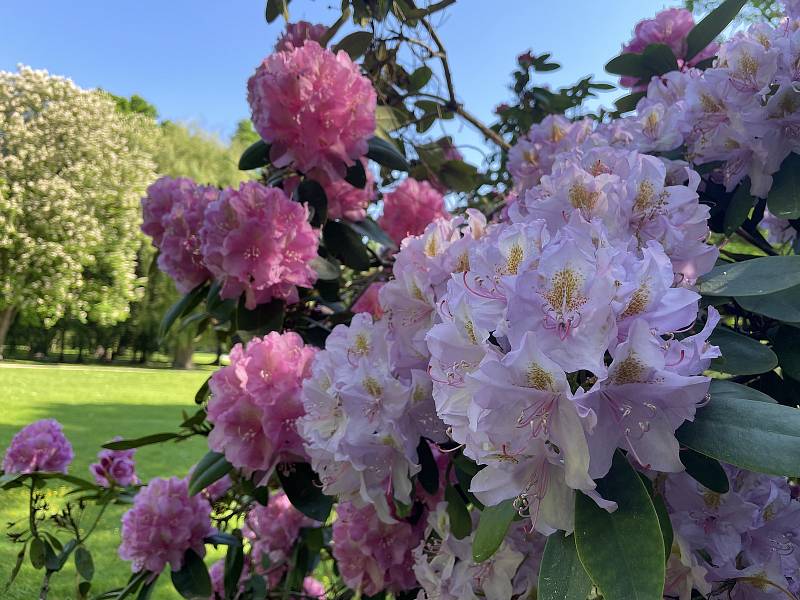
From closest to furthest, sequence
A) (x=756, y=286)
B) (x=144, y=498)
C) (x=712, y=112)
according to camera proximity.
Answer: (x=756, y=286), (x=712, y=112), (x=144, y=498)

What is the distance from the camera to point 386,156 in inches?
49.6

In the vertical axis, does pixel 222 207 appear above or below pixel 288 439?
above

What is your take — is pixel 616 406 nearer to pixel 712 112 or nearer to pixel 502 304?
pixel 502 304

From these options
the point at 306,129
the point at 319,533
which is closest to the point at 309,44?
the point at 306,129

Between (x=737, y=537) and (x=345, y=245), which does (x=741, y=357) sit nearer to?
(x=737, y=537)

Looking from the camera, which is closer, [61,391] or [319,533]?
[319,533]

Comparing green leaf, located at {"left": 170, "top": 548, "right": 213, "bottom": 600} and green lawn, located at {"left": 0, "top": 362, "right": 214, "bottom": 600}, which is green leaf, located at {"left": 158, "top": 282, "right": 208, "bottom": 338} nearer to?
green leaf, located at {"left": 170, "top": 548, "right": 213, "bottom": 600}

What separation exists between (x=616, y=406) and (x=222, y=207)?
86 cm

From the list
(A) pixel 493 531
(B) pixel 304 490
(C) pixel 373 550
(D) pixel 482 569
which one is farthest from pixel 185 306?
(A) pixel 493 531

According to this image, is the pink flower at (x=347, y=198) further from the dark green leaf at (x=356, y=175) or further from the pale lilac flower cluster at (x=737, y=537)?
the pale lilac flower cluster at (x=737, y=537)

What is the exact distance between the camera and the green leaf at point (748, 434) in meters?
0.38

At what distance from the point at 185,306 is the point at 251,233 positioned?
1.10ft

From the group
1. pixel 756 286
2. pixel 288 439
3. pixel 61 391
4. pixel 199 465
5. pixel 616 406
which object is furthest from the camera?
pixel 61 391

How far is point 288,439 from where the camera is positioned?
3.07ft
